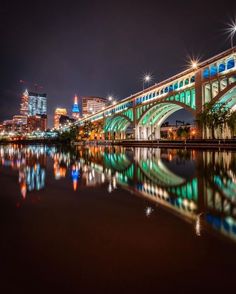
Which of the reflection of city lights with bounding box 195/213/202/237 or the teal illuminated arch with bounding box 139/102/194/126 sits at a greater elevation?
the teal illuminated arch with bounding box 139/102/194/126

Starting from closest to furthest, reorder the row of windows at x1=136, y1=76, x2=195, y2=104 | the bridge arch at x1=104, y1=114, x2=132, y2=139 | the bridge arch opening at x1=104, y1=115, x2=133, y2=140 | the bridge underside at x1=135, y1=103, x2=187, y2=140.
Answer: the row of windows at x1=136, y1=76, x2=195, y2=104 → the bridge underside at x1=135, y1=103, x2=187, y2=140 → the bridge arch at x1=104, y1=114, x2=132, y2=139 → the bridge arch opening at x1=104, y1=115, x2=133, y2=140

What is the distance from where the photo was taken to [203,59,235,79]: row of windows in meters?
38.3

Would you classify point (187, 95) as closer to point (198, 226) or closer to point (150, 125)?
point (150, 125)

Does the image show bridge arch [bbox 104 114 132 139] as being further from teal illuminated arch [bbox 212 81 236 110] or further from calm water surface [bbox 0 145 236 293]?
calm water surface [bbox 0 145 236 293]

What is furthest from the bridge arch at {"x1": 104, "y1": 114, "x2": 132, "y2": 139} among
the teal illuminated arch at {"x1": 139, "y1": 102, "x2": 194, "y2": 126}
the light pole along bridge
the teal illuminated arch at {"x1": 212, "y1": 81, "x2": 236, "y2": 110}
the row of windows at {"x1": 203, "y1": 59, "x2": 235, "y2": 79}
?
the teal illuminated arch at {"x1": 212, "y1": 81, "x2": 236, "y2": 110}

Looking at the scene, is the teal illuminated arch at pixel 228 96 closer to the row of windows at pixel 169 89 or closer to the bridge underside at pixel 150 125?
the row of windows at pixel 169 89

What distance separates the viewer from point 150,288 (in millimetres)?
2230

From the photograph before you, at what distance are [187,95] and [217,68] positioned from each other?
937 centimetres

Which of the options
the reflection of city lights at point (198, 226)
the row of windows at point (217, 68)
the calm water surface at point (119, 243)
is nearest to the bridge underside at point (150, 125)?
the row of windows at point (217, 68)

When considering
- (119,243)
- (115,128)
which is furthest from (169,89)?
(119,243)

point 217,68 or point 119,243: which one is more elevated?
point 217,68

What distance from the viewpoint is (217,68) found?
40.5 meters

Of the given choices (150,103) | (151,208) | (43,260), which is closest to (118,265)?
(43,260)

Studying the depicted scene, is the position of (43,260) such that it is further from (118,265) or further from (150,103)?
(150,103)
